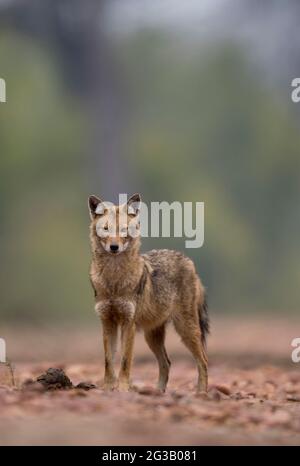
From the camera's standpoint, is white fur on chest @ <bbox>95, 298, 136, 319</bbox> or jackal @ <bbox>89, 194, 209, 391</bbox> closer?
jackal @ <bbox>89, 194, 209, 391</bbox>

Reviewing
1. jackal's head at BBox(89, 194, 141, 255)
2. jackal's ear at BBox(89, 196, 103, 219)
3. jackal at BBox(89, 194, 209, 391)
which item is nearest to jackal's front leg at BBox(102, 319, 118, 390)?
jackal at BBox(89, 194, 209, 391)

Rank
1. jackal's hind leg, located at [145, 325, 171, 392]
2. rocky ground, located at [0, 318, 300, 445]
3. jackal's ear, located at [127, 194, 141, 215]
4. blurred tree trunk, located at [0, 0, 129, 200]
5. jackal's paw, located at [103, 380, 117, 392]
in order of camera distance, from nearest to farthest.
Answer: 1. rocky ground, located at [0, 318, 300, 445]
2. jackal's paw, located at [103, 380, 117, 392]
3. jackal's ear, located at [127, 194, 141, 215]
4. jackal's hind leg, located at [145, 325, 171, 392]
5. blurred tree trunk, located at [0, 0, 129, 200]

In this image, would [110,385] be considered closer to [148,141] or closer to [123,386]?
[123,386]

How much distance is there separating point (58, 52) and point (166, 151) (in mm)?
6509

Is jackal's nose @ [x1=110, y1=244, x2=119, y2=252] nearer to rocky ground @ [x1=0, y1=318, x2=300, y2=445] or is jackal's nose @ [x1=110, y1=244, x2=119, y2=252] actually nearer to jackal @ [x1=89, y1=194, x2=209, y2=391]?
jackal @ [x1=89, y1=194, x2=209, y2=391]

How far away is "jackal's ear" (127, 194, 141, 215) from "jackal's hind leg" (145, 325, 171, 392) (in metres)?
1.58

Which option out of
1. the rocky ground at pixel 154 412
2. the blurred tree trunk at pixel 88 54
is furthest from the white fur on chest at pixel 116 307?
the blurred tree trunk at pixel 88 54

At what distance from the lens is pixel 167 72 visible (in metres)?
35.5

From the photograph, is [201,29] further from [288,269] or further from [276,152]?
[288,269]

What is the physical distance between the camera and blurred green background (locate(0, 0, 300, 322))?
2836 cm

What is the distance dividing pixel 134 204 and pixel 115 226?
33 cm

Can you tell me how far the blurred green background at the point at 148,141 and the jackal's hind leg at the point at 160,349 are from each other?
15.4 m

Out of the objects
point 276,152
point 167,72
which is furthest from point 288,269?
point 167,72

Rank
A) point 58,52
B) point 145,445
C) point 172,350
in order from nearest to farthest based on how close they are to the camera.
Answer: point 145,445
point 172,350
point 58,52
